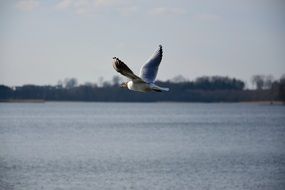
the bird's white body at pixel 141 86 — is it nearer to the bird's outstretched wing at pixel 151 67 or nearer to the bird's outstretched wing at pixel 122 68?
the bird's outstretched wing at pixel 151 67

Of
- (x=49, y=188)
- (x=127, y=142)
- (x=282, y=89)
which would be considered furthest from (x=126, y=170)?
(x=282, y=89)

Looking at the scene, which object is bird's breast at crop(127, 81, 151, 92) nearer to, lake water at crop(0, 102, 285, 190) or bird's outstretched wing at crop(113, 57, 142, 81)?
bird's outstretched wing at crop(113, 57, 142, 81)

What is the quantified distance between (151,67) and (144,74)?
429 mm

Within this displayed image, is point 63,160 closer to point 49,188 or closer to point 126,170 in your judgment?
point 126,170

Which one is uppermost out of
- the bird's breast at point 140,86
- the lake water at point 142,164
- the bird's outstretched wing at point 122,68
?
the bird's outstretched wing at point 122,68

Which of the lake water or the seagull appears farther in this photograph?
the lake water

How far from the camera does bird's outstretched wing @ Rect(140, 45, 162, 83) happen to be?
15.9m

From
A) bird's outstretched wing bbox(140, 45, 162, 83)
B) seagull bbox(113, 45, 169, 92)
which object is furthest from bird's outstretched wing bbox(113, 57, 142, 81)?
bird's outstretched wing bbox(140, 45, 162, 83)

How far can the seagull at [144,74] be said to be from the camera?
1379cm

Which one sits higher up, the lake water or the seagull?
the seagull

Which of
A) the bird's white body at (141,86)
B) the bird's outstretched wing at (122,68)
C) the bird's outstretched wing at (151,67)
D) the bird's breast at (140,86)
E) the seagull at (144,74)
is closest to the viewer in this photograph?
the bird's outstretched wing at (122,68)

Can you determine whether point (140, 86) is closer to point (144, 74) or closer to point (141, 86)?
point (141, 86)

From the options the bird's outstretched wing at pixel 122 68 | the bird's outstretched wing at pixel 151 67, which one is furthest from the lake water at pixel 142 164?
the bird's outstretched wing at pixel 122 68

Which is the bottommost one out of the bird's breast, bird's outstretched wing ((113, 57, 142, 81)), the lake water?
the lake water
